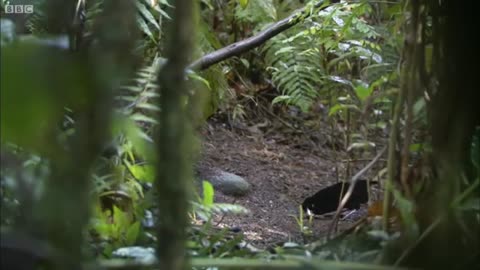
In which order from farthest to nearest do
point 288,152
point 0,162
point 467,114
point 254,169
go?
point 288,152, point 254,169, point 467,114, point 0,162

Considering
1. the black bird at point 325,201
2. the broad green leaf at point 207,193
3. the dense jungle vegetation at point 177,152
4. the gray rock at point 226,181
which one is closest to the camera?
the dense jungle vegetation at point 177,152

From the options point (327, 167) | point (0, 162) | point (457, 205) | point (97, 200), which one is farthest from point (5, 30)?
point (327, 167)

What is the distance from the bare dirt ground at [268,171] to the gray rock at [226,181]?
0.09 feet

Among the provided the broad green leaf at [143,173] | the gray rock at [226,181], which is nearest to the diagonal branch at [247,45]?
the gray rock at [226,181]

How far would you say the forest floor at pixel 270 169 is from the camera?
1886 millimetres

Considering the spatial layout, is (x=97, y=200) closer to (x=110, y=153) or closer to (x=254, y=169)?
(x=110, y=153)

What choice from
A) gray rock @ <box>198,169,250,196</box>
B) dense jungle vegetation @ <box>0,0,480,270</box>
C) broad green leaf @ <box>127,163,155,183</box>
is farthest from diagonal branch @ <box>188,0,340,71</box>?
broad green leaf @ <box>127,163,155,183</box>

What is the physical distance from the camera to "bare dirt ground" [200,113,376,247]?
6.12ft

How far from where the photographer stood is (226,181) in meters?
2.25

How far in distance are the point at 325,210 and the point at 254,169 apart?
0.57 m

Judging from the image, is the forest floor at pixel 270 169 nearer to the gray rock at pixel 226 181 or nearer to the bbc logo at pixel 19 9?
the gray rock at pixel 226 181

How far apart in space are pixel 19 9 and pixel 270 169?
1087 mm

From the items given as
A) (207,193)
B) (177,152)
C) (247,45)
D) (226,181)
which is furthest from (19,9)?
(177,152)

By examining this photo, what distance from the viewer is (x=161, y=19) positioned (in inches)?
85.8
